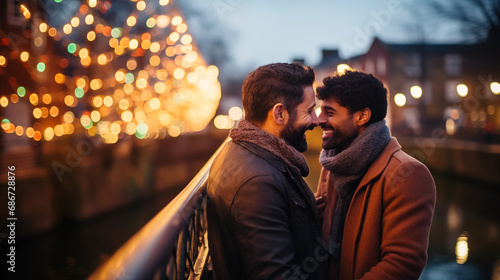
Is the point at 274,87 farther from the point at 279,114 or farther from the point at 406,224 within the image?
the point at 406,224

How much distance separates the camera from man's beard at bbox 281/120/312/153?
218cm

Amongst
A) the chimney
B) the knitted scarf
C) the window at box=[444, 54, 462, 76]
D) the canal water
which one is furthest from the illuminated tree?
the window at box=[444, 54, 462, 76]

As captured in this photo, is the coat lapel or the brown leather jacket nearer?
the brown leather jacket

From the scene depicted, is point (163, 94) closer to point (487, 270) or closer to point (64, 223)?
point (64, 223)

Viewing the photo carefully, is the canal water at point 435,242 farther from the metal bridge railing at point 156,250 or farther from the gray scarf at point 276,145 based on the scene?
the metal bridge railing at point 156,250

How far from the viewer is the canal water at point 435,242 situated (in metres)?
6.96

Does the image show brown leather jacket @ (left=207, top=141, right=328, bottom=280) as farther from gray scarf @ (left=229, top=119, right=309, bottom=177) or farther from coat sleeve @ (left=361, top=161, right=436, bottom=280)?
coat sleeve @ (left=361, top=161, right=436, bottom=280)

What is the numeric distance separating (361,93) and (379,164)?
0.52 metres

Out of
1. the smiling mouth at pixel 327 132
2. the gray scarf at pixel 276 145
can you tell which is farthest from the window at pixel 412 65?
the gray scarf at pixel 276 145

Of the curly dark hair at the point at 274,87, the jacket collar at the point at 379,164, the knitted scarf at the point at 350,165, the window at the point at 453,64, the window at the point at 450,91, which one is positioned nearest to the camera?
the curly dark hair at the point at 274,87

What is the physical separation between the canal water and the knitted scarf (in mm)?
4506

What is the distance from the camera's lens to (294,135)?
2221 millimetres

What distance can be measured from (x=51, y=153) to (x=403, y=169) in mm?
10398

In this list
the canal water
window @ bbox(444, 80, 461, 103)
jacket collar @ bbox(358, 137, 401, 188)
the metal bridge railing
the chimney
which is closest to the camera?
the metal bridge railing
